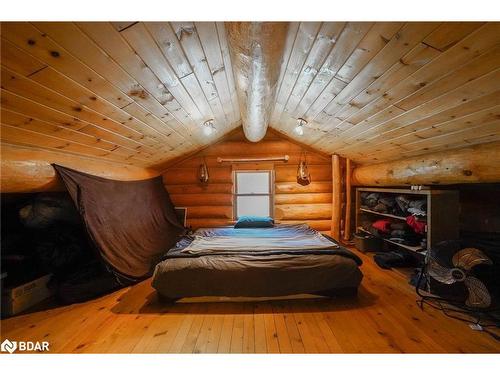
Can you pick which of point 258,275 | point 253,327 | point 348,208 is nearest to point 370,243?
point 348,208

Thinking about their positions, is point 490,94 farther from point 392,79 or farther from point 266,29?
point 266,29

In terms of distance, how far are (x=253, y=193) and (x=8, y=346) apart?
354cm

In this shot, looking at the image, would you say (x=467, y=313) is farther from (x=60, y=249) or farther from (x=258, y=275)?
(x=60, y=249)

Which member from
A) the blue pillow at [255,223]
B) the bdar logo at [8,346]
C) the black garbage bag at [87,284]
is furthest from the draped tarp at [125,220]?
the blue pillow at [255,223]

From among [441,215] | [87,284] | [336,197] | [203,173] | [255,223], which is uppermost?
[203,173]

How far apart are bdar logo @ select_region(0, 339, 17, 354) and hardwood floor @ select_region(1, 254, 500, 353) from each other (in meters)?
0.10

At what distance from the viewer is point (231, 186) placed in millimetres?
4328

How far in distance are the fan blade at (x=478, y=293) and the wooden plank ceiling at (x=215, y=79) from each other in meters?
1.11

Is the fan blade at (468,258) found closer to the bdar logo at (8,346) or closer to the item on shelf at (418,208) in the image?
the item on shelf at (418,208)

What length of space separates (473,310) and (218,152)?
392 centimetres

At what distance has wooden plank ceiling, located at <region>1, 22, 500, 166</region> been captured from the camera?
108 cm

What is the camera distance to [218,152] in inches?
171

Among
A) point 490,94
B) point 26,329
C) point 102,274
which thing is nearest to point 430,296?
point 490,94

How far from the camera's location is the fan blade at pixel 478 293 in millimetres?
1752
